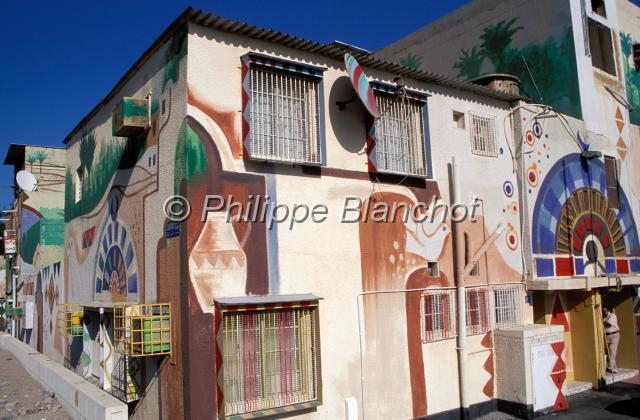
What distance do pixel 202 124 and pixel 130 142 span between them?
2.66 meters

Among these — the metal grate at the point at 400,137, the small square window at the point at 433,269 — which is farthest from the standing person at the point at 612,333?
the metal grate at the point at 400,137

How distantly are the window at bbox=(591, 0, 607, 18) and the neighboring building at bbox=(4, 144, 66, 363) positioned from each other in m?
15.6

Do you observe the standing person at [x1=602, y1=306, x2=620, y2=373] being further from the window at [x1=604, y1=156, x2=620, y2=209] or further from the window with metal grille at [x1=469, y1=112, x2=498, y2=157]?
the window with metal grille at [x1=469, y1=112, x2=498, y2=157]

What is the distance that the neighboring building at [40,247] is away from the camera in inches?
604

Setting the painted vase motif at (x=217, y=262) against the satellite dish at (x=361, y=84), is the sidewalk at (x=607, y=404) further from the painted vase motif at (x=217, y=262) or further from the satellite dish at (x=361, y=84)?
the painted vase motif at (x=217, y=262)

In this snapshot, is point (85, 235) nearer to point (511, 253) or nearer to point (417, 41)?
point (511, 253)

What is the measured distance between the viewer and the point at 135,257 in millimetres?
9164

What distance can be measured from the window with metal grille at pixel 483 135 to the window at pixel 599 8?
20.6 ft

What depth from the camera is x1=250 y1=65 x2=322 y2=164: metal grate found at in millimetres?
8070

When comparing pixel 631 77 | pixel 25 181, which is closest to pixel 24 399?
pixel 25 181

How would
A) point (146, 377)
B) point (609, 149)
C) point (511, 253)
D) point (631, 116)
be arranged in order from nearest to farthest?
point (146, 377) < point (511, 253) < point (609, 149) < point (631, 116)

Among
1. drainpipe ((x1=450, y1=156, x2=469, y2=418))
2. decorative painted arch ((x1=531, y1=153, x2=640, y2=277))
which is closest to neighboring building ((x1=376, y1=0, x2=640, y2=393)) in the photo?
decorative painted arch ((x1=531, y1=153, x2=640, y2=277))

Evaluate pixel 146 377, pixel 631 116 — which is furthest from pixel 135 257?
pixel 631 116

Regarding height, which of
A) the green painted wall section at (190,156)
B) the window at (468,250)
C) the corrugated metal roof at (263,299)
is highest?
the green painted wall section at (190,156)
